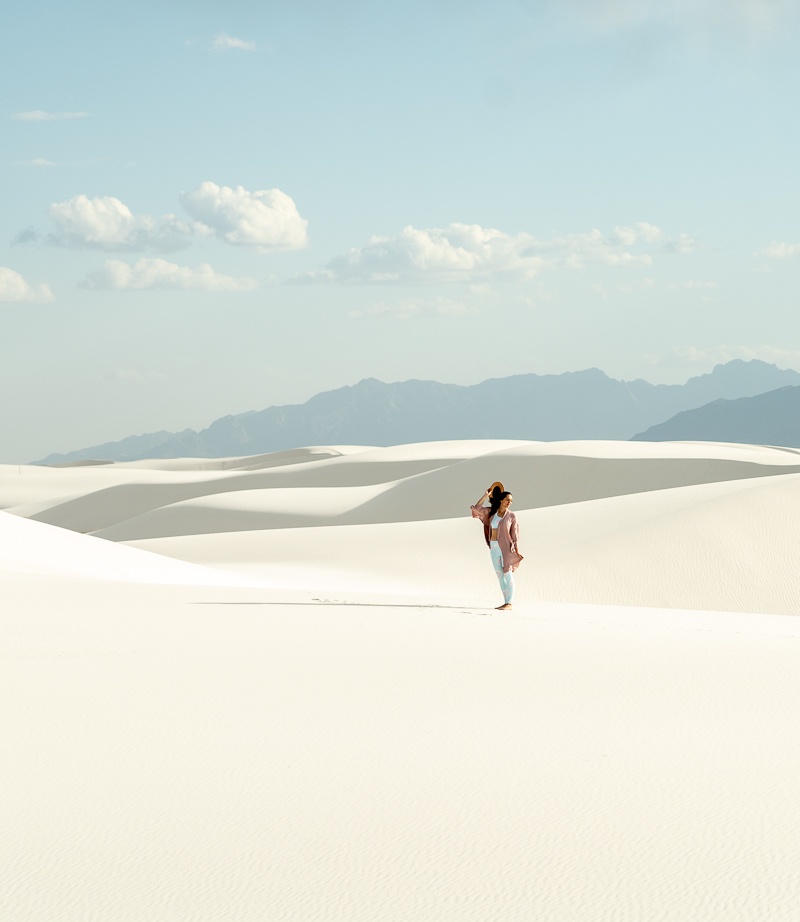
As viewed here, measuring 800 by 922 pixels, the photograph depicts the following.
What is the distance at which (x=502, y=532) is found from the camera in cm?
1105

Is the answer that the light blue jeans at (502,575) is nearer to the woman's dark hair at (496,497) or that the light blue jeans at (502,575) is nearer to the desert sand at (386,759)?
the desert sand at (386,759)

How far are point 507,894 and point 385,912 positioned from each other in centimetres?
40

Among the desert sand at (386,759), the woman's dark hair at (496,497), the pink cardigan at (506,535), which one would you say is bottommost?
the desert sand at (386,759)

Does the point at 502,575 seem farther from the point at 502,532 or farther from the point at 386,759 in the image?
the point at 386,759

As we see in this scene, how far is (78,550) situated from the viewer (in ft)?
59.6

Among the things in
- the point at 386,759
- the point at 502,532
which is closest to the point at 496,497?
the point at 502,532

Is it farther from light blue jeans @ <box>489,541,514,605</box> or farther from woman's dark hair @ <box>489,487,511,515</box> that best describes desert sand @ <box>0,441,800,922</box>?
woman's dark hair @ <box>489,487,511,515</box>

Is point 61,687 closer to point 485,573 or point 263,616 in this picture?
point 263,616

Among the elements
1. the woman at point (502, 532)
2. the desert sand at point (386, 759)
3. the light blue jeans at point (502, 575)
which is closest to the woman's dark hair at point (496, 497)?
the woman at point (502, 532)

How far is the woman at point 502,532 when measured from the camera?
36.1 feet

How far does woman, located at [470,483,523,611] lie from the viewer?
11.0 meters

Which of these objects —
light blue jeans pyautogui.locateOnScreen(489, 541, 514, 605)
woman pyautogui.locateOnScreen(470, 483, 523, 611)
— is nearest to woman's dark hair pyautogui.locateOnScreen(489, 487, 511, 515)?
woman pyautogui.locateOnScreen(470, 483, 523, 611)

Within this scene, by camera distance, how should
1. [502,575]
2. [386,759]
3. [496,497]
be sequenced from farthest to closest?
[502,575] < [496,497] < [386,759]

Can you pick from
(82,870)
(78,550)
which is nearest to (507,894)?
(82,870)
